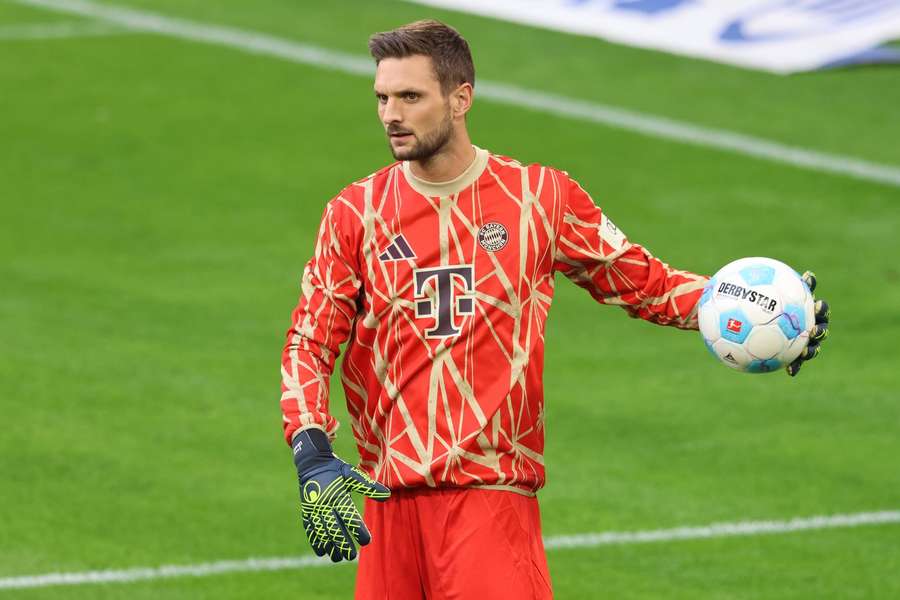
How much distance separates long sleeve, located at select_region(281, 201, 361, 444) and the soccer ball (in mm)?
1190

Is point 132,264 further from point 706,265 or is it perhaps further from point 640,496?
point 640,496

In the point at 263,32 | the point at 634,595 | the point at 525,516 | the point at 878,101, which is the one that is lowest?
the point at 634,595

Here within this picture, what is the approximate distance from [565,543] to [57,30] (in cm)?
1370

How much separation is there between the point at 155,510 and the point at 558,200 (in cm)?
480

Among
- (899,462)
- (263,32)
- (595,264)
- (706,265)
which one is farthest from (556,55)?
(595,264)

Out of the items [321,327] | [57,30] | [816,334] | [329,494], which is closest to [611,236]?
[816,334]

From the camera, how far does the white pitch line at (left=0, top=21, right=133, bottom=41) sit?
22266mm

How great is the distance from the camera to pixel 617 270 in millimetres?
6750

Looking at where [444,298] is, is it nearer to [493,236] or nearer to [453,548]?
[493,236]

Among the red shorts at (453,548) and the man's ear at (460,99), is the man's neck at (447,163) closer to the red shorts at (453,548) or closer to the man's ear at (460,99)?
the man's ear at (460,99)

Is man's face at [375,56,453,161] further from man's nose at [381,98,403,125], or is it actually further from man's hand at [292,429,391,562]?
man's hand at [292,429,391,562]

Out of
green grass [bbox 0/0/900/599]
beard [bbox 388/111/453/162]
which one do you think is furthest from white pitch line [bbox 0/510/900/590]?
beard [bbox 388/111/453/162]

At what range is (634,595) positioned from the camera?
9.75 m

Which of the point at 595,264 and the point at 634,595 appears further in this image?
the point at 634,595
